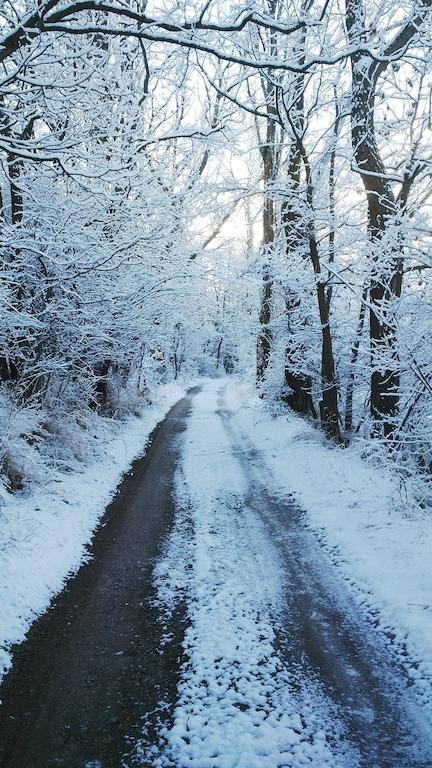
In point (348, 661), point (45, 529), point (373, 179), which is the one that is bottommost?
point (348, 661)

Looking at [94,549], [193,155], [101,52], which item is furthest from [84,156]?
[193,155]

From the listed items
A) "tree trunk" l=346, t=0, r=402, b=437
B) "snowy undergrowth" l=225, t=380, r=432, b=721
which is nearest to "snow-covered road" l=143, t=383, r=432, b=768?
"snowy undergrowth" l=225, t=380, r=432, b=721

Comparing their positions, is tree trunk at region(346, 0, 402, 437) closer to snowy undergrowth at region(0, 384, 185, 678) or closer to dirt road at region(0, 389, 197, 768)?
snowy undergrowth at region(0, 384, 185, 678)

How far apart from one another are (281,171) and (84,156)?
30.6ft

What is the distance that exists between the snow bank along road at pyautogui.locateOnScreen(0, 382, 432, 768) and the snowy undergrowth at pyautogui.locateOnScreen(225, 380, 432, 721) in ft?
0.57

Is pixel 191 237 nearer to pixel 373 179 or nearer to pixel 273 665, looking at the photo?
pixel 373 179

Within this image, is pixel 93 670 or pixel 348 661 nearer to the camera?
pixel 93 670

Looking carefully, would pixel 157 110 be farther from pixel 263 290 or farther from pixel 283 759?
pixel 263 290

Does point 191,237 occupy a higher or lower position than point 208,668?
higher

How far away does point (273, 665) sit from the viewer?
13.4 ft

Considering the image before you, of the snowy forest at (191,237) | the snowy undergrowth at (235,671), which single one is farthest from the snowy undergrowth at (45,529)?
the snowy undergrowth at (235,671)

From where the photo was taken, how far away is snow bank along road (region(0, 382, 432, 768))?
3222 millimetres

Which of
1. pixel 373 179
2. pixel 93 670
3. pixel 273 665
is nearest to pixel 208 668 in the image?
pixel 273 665

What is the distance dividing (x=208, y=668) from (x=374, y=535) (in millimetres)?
3247
